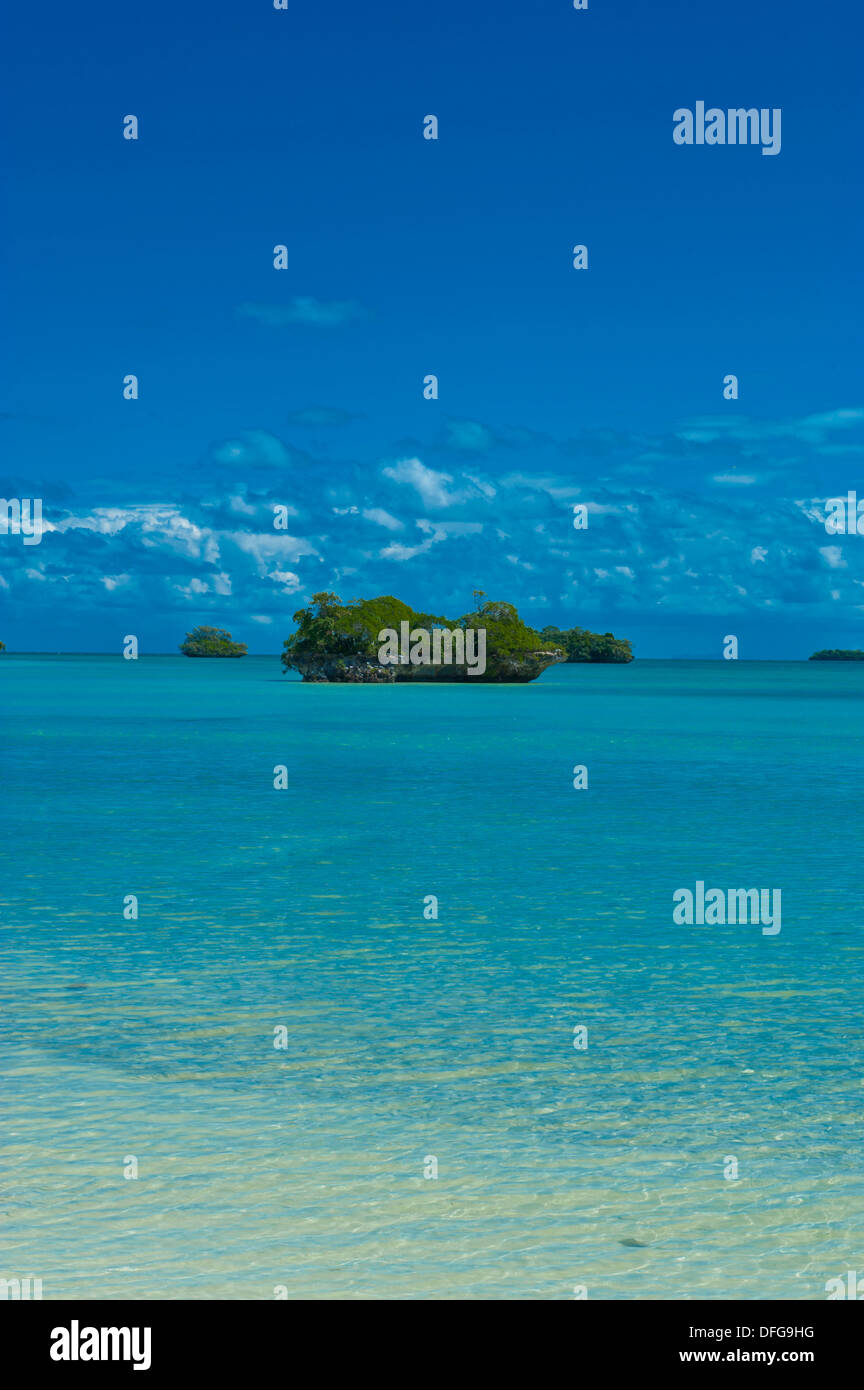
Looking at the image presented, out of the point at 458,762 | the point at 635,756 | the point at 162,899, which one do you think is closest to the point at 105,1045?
the point at 162,899

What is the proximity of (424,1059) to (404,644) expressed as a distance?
435 feet

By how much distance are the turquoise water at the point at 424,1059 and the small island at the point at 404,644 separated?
364 ft

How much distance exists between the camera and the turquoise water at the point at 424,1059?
7480 millimetres

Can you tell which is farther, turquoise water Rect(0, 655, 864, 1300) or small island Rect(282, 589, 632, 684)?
small island Rect(282, 589, 632, 684)

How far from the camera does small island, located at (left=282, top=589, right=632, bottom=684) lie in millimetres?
140375

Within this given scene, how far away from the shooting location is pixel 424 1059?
11.3 metres

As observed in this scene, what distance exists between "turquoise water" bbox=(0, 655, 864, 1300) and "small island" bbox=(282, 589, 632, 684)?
364ft

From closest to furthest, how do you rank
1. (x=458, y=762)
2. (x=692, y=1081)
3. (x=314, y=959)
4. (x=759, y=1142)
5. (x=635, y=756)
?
1. (x=759, y=1142)
2. (x=692, y=1081)
3. (x=314, y=959)
4. (x=458, y=762)
5. (x=635, y=756)

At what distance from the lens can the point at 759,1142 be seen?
368 inches

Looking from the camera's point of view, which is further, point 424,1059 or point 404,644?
point 404,644

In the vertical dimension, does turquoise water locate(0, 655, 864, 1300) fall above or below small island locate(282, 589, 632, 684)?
below
